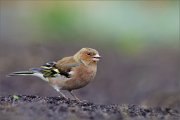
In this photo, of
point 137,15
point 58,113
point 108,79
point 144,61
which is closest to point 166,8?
point 137,15

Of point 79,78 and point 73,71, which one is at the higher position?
point 73,71

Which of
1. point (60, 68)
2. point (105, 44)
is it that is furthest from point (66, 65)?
point (105, 44)

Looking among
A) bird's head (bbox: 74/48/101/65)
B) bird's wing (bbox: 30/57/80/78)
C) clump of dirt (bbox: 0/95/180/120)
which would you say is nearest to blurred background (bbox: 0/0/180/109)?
bird's wing (bbox: 30/57/80/78)

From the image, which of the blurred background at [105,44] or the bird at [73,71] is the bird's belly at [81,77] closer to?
the bird at [73,71]

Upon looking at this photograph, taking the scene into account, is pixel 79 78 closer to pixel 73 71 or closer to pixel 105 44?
pixel 73 71

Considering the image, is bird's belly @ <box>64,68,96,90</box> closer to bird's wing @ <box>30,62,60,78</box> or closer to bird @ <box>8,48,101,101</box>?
bird @ <box>8,48,101,101</box>

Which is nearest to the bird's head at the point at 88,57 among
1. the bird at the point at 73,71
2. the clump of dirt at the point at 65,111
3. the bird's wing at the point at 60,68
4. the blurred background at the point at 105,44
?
the bird at the point at 73,71
